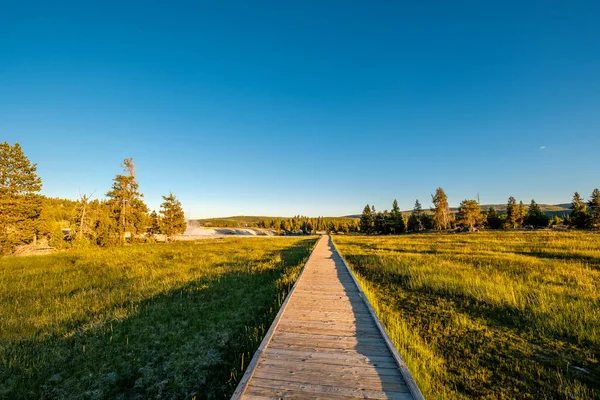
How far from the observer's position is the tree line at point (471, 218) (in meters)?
48.8

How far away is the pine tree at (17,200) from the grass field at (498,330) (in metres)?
36.4

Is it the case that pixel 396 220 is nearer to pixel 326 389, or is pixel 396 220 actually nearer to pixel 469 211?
pixel 469 211

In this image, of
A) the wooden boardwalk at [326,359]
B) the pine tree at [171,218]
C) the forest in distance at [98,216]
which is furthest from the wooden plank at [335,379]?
the pine tree at [171,218]

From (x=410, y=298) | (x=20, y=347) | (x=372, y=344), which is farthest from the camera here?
(x=410, y=298)

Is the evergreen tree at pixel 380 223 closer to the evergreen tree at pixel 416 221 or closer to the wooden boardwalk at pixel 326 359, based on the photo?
the evergreen tree at pixel 416 221

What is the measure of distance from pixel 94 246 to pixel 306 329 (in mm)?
32968

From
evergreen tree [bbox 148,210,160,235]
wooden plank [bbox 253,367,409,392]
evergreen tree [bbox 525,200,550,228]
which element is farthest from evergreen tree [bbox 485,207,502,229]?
evergreen tree [bbox 148,210,160,235]

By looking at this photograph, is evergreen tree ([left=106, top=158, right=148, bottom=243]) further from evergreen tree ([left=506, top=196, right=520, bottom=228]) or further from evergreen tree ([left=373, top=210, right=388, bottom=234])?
evergreen tree ([left=506, top=196, right=520, bottom=228])

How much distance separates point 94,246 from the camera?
86.5 feet

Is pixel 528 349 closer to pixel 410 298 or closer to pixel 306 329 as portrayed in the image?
pixel 410 298

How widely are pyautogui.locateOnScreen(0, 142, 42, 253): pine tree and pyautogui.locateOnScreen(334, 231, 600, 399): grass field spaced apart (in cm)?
3645

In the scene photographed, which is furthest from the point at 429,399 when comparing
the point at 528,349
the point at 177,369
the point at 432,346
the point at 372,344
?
the point at 177,369

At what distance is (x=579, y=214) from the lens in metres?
47.0

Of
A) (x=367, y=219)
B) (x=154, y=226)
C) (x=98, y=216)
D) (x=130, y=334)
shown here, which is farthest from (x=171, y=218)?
(x=367, y=219)
